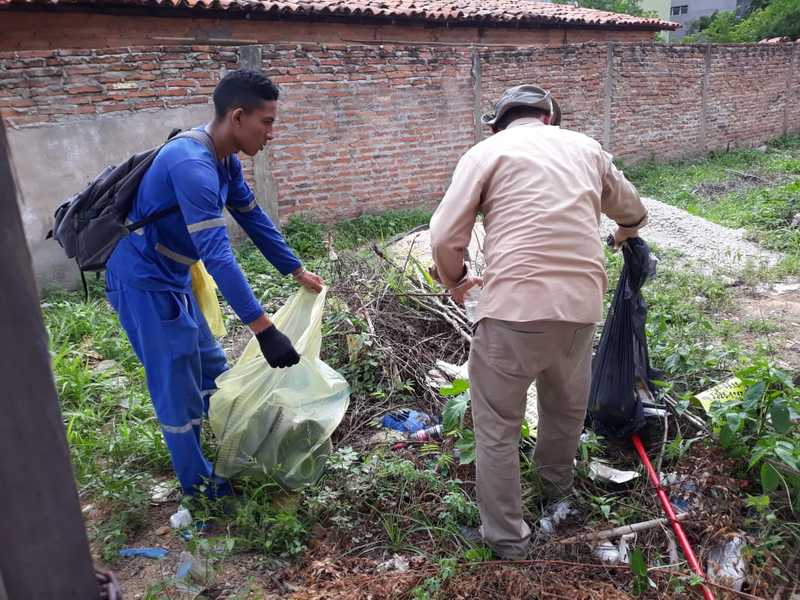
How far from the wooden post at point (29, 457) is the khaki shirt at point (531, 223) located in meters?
1.49

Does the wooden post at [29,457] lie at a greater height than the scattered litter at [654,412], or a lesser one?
greater

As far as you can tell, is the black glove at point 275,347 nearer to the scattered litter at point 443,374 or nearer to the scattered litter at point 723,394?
the scattered litter at point 443,374

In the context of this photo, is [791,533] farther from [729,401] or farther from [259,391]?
[259,391]

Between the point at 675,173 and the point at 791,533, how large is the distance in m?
9.65

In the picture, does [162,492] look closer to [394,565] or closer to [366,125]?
[394,565]

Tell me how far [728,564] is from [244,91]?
250 centimetres

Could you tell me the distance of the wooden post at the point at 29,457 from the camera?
2.91ft

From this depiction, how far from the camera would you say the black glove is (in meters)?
2.40

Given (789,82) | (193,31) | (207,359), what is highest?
(193,31)

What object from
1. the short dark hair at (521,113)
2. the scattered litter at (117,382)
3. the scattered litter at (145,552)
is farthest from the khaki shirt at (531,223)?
the scattered litter at (117,382)

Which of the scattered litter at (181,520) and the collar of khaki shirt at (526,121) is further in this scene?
the scattered litter at (181,520)

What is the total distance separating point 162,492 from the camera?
2.89m

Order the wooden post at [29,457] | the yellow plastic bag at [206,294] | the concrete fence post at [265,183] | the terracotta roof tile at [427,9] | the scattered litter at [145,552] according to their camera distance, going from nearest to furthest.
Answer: the wooden post at [29,457] < the scattered litter at [145,552] < the yellow plastic bag at [206,294] < the concrete fence post at [265,183] < the terracotta roof tile at [427,9]

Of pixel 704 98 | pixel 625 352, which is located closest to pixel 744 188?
pixel 704 98
